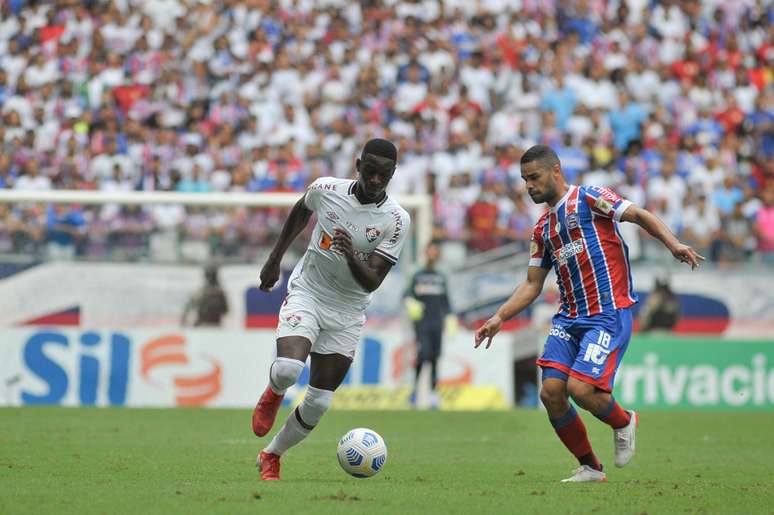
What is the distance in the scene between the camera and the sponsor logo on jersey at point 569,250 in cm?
991

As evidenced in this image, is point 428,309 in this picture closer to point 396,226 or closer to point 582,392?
point 396,226

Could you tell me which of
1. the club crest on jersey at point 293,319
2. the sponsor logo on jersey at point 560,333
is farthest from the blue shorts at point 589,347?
the club crest on jersey at point 293,319

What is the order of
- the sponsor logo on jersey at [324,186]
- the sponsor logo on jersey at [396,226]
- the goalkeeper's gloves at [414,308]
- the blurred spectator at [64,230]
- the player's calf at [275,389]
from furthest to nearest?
the goalkeeper's gloves at [414,308] < the blurred spectator at [64,230] < the sponsor logo on jersey at [324,186] < the sponsor logo on jersey at [396,226] < the player's calf at [275,389]

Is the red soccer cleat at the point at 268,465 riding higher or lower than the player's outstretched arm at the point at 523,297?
lower

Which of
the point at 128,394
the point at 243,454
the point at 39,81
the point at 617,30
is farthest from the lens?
the point at 617,30


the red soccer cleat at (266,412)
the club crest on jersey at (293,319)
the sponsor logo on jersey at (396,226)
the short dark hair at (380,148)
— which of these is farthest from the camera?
the sponsor logo on jersey at (396,226)

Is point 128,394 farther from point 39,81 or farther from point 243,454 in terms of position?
point 243,454

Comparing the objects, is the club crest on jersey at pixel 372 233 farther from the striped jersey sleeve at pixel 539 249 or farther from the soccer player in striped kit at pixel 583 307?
the striped jersey sleeve at pixel 539 249

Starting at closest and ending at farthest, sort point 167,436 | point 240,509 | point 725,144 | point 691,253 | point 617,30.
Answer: point 240,509 → point 691,253 → point 167,436 → point 725,144 → point 617,30

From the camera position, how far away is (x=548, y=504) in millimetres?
8281

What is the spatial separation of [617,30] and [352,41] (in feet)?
20.5

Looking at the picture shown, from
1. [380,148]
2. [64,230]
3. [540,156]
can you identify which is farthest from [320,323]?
[64,230]

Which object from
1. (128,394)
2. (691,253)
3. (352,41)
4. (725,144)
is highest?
(352,41)

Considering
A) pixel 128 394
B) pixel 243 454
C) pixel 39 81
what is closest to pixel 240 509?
pixel 243 454
